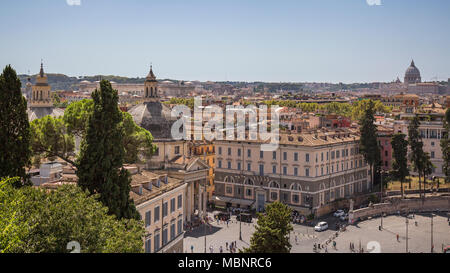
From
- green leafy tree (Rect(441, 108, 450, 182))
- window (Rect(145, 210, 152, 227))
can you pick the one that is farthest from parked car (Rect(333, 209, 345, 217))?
window (Rect(145, 210, 152, 227))

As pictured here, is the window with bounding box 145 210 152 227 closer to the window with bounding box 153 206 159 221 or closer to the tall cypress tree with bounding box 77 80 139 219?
the window with bounding box 153 206 159 221

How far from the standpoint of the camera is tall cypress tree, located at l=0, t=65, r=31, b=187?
20.5 metres

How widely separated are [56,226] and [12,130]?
27.6 ft

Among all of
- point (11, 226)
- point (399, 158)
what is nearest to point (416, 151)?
point (399, 158)

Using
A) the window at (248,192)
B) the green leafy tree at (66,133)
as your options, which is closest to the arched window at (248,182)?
the window at (248,192)

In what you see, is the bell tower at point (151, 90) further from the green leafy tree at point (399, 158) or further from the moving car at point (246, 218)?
the green leafy tree at point (399, 158)

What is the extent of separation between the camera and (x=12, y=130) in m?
21.0

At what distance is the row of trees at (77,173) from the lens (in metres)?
14.0

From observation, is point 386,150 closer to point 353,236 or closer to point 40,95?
point 353,236

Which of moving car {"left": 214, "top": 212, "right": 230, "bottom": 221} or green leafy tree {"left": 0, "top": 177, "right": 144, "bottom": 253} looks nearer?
green leafy tree {"left": 0, "top": 177, "right": 144, "bottom": 253}

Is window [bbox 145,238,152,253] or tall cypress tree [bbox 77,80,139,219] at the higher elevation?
tall cypress tree [bbox 77,80,139,219]

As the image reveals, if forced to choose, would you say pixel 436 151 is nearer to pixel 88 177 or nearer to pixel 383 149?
pixel 383 149

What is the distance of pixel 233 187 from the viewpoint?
55.1 metres
